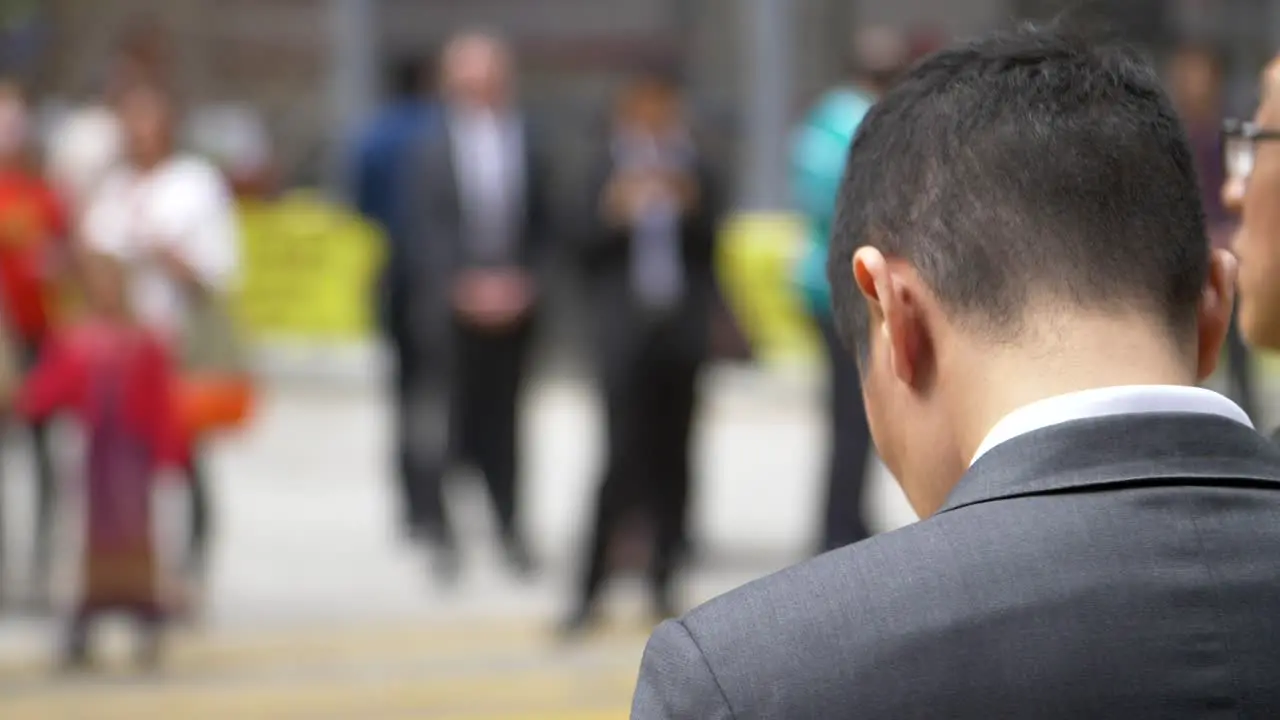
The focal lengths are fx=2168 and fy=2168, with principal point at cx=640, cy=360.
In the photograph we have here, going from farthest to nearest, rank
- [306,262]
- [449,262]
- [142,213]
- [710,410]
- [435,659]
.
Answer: [306,262], [710,410], [449,262], [142,213], [435,659]

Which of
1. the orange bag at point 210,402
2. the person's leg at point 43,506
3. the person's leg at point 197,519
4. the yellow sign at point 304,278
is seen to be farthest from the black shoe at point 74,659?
the yellow sign at point 304,278

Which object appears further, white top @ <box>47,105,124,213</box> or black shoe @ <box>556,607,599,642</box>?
white top @ <box>47,105,124,213</box>

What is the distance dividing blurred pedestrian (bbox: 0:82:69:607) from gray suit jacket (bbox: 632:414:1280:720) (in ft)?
22.3

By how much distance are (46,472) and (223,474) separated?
3.58 meters

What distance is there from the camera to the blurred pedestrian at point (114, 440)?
690cm

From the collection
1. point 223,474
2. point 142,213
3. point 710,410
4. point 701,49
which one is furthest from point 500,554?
point 701,49

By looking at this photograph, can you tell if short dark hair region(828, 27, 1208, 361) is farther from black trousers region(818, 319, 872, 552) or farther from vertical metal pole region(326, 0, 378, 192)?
vertical metal pole region(326, 0, 378, 192)

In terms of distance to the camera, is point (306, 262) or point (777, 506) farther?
point (306, 262)

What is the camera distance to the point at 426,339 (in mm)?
8477

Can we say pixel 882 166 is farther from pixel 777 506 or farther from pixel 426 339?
pixel 777 506

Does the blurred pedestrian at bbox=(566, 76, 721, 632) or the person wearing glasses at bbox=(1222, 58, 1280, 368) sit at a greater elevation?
the person wearing glasses at bbox=(1222, 58, 1280, 368)

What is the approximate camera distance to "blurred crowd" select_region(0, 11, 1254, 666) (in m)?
6.97

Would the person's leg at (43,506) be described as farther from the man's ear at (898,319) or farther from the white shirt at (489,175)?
the man's ear at (898,319)

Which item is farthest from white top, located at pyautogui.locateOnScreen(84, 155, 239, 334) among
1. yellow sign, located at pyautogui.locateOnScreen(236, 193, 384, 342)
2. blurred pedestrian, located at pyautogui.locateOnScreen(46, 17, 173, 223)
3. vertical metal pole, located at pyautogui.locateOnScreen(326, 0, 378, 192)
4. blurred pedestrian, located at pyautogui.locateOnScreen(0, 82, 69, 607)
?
vertical metal pole, located at pyautogui.locateOnScreen(326, 0, 378, 192)
